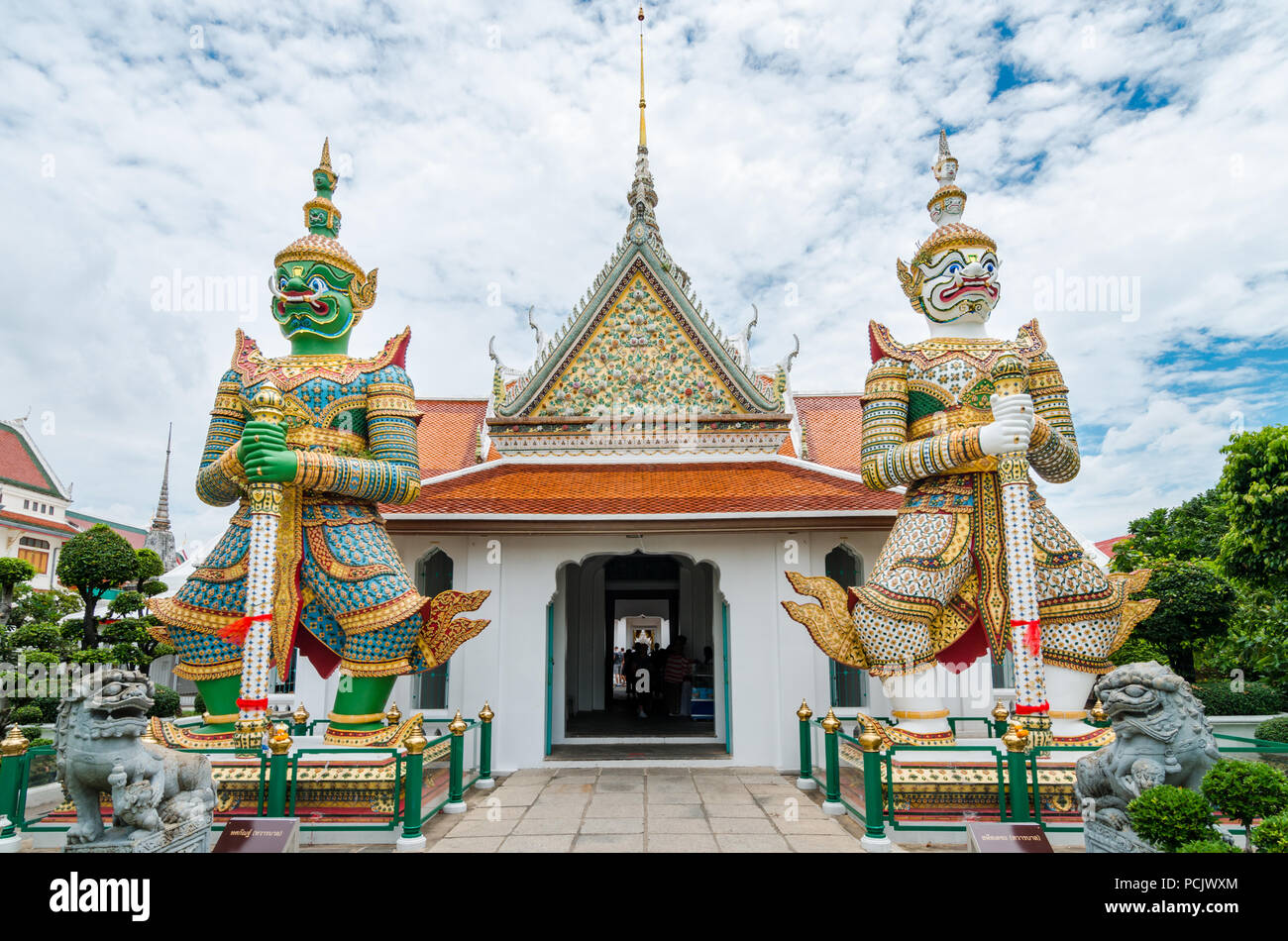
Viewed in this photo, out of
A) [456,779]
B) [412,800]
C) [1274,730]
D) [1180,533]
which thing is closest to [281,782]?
[412,800]

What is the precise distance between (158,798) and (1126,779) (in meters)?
5.31

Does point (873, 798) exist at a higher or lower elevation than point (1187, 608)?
lower

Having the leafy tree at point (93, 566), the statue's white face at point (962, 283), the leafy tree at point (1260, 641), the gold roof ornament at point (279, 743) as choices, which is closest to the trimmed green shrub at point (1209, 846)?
the statue's white face at point (962, 283)

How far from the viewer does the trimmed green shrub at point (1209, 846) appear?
3.12 meters

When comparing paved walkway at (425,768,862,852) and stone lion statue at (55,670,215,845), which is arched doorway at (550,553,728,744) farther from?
stone lion statue at (55,670,215,845)

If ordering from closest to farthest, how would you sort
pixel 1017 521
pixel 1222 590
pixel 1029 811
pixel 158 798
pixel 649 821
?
1. pixel 158 798
2. pixel 1029 811
3. pixel 1017 521
4. pixel 649 821
5. pixel 1222 590

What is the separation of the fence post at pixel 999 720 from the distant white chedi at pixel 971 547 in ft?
2.01

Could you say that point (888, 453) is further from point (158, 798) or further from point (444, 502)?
point (158, 798)

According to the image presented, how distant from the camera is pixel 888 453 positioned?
6.01 meters

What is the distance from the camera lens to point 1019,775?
4957 millimetres

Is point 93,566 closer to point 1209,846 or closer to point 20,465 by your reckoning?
point 1209,846

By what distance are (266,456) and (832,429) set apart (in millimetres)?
9709

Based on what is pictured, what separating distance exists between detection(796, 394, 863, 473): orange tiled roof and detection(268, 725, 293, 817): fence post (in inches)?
319
